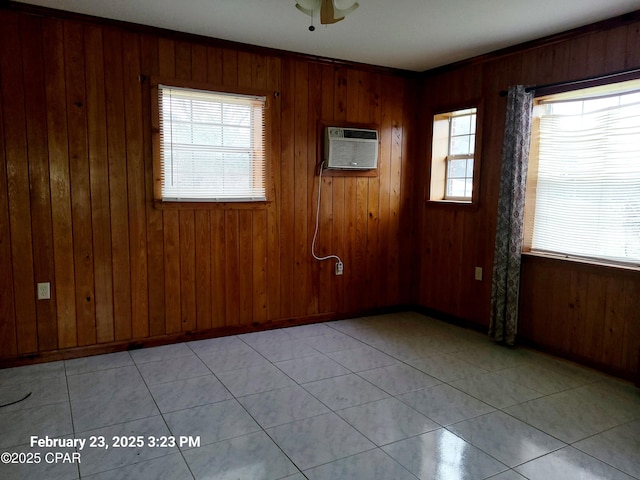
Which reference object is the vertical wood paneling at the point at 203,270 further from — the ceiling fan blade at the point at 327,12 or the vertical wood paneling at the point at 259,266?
the ceiling fan blade at the point at 327,12

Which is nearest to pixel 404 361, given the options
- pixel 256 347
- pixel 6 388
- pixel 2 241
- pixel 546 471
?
pixel 256 347

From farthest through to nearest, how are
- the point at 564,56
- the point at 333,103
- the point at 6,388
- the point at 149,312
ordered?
Answer: the point at 333,103 < the point at 149,312 < the point at 564,56 < the point at 6,388

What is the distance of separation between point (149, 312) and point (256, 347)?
87 cm

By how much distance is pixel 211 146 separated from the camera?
3.72m

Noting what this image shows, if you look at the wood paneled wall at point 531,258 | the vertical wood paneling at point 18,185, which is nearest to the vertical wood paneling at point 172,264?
the vertical wood paneling at point 18,185

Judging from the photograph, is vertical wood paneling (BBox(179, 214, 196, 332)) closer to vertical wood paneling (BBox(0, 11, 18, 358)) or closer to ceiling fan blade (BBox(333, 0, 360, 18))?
vertical wood paneling (BBox(0, 11, 18, 358))

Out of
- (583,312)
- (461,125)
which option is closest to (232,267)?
(461,125)

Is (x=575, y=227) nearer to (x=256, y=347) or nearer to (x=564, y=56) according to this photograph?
(x=564, y=56)

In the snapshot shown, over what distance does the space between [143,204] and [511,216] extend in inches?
111

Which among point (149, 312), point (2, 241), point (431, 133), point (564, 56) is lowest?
point (149, 312)

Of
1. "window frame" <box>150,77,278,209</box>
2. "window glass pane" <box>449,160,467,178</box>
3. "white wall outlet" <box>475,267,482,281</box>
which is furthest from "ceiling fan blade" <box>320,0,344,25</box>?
"white wall outlet" <box>475,267,482,281</box>

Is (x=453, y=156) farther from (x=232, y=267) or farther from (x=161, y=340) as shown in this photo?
(x=161, y=340)

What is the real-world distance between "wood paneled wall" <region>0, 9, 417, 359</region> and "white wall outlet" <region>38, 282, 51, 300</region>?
0.13ft

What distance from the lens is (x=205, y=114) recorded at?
3.69m
